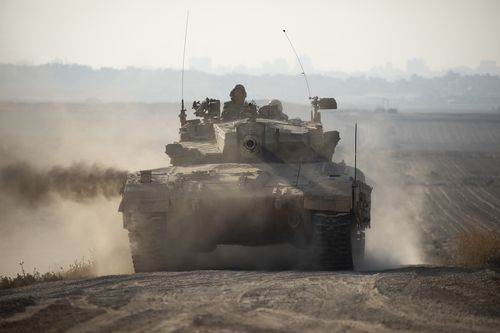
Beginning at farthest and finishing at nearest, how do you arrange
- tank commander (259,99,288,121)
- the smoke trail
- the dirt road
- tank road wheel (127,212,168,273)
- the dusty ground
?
1. the smoke trail
2. tank commander (259,99,288,121)
3. tank road wheel (127,212,168,273)
4. the dusty ground
5. the dirt road

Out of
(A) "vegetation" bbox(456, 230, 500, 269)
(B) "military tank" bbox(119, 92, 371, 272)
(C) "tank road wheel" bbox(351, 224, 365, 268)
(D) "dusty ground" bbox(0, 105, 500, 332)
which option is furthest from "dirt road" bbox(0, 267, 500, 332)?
(A) "vegetation" bbox(456, 230, 500, 269)

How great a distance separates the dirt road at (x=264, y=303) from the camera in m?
7.55

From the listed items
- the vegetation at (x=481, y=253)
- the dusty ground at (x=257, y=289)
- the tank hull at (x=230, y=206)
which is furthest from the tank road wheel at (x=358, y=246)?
the vegetation at (x=481, y=253)

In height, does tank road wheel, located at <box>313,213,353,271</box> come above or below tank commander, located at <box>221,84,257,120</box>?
below

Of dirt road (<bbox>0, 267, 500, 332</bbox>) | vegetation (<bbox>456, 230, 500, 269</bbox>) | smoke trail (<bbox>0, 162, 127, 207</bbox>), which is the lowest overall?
vegetation (<bbox>456, 230, 500, 269</bbox>)

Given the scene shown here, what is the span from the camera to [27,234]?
2212 cm

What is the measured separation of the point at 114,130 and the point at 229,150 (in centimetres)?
5694

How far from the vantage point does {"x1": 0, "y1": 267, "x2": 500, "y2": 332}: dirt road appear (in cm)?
755

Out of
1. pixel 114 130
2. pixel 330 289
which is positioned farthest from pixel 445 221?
pixel 114 130

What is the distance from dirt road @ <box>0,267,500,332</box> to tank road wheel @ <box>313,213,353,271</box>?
1.14m

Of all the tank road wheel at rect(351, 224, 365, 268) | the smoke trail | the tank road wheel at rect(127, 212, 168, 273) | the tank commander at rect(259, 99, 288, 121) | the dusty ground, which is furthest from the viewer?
the smoke trail

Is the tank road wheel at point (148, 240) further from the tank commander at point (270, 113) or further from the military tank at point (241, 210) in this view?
the tank commander at point (270, 113)

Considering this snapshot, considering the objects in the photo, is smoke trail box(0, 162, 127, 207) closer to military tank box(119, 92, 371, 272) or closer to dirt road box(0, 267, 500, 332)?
military tank box(119, 92, 371, 272)

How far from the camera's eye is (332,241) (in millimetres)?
11438
